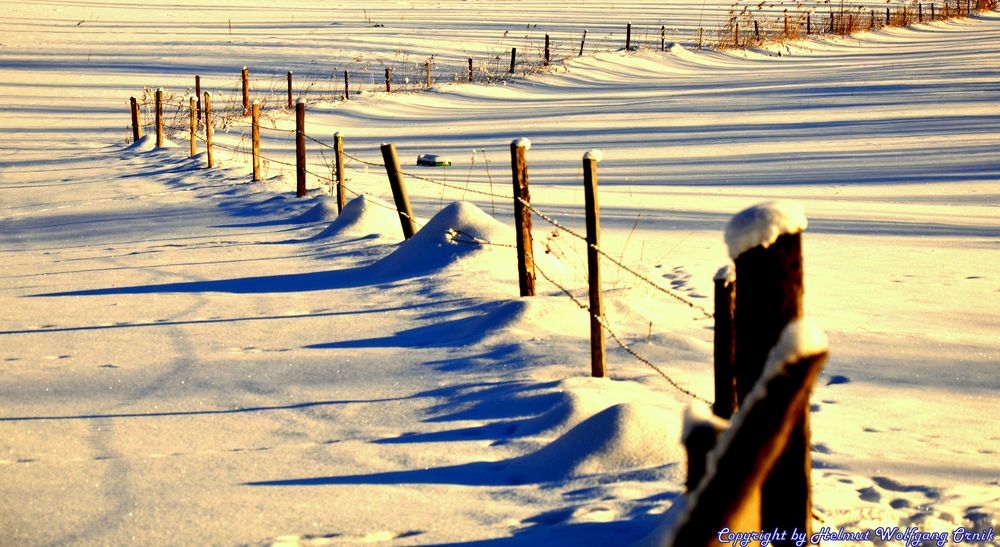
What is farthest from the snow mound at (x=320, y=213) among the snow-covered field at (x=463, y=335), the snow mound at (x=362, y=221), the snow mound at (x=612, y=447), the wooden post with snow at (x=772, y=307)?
the wooden post with snow at (x=772, y=307)

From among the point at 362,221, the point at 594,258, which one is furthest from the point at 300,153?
the point at 594,258

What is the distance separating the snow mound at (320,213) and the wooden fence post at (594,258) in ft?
20.7

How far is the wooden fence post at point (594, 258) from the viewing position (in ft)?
17.6

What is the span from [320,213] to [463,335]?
522 centimetres

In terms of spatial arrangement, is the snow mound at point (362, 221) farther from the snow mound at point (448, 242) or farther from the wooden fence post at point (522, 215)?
the wooden fence post at point (522, 215)

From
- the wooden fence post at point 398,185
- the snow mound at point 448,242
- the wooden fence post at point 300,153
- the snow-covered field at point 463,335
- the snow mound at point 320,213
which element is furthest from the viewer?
the wooden fence post at point 300,153

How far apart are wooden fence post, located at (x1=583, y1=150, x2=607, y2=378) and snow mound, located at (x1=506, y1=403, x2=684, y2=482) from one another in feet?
3.42

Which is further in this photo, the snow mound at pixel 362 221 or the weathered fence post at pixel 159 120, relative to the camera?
the weathered fence post at pixel 159 120

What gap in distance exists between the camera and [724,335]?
12.1 feet

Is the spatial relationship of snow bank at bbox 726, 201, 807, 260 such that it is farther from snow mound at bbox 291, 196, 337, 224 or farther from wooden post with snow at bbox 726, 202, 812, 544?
snow mound at bbox 291, 196, 337, 224

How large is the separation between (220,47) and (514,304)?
31549 millimetres

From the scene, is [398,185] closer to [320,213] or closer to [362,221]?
[362,221]

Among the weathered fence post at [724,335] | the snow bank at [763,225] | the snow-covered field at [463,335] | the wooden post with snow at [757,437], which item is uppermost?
the snow bank at [763,225]

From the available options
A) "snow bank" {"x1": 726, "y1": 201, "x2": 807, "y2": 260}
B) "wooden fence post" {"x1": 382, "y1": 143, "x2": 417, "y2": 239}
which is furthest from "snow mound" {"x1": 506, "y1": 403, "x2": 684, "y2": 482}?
"wooden fence post" {"x1": 382, "y1": 143, "x2": 417, "y2": 239}
